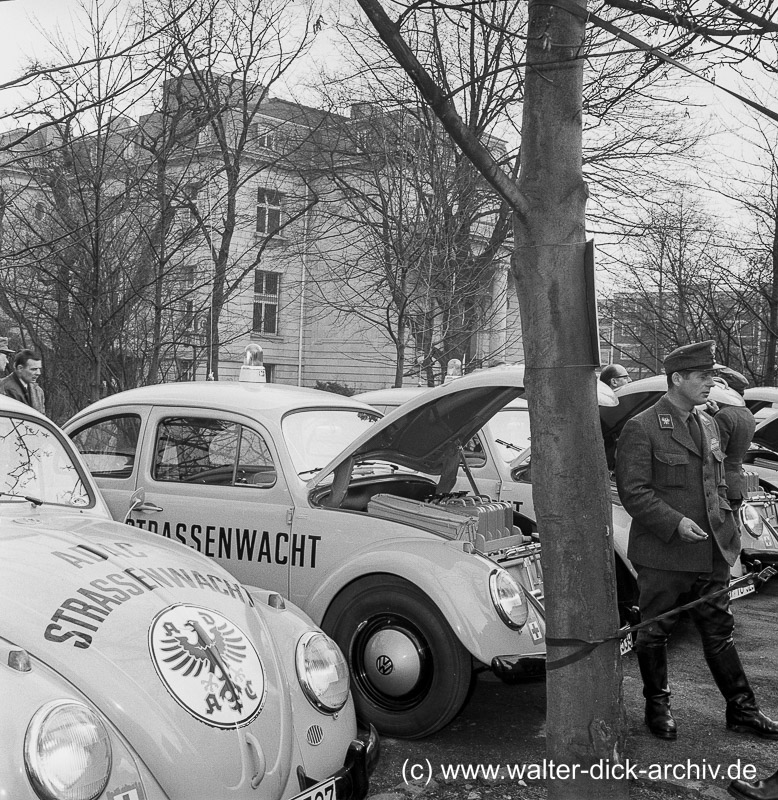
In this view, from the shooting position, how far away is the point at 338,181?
60.5ft

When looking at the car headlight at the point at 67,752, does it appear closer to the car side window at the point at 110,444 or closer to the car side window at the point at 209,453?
the car side window at the point at 209,453

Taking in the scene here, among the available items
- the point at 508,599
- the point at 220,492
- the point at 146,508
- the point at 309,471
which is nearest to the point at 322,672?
the point at 508,599

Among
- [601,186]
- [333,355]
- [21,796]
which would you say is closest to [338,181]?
[601,186]

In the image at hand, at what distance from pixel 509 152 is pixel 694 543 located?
502 inches

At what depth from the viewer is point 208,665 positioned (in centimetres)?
321

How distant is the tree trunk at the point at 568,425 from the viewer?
374 cm

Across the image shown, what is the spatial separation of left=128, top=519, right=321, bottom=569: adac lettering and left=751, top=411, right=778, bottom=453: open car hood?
21.1 ft

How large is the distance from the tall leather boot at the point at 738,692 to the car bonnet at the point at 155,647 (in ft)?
8.09

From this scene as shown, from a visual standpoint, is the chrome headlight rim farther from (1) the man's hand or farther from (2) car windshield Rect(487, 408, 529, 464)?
(1) the man's hand

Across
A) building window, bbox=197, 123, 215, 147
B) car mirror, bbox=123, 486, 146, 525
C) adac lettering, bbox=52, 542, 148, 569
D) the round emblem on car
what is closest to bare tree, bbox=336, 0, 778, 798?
the round emblem on car

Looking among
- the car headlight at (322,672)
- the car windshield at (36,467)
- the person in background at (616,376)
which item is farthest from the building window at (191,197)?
the car headlight at (322,672)

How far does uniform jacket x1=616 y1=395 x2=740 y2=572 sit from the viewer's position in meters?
4.71

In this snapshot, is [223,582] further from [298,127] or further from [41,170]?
[298,127]

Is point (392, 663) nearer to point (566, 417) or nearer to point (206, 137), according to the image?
point (566, 417)
